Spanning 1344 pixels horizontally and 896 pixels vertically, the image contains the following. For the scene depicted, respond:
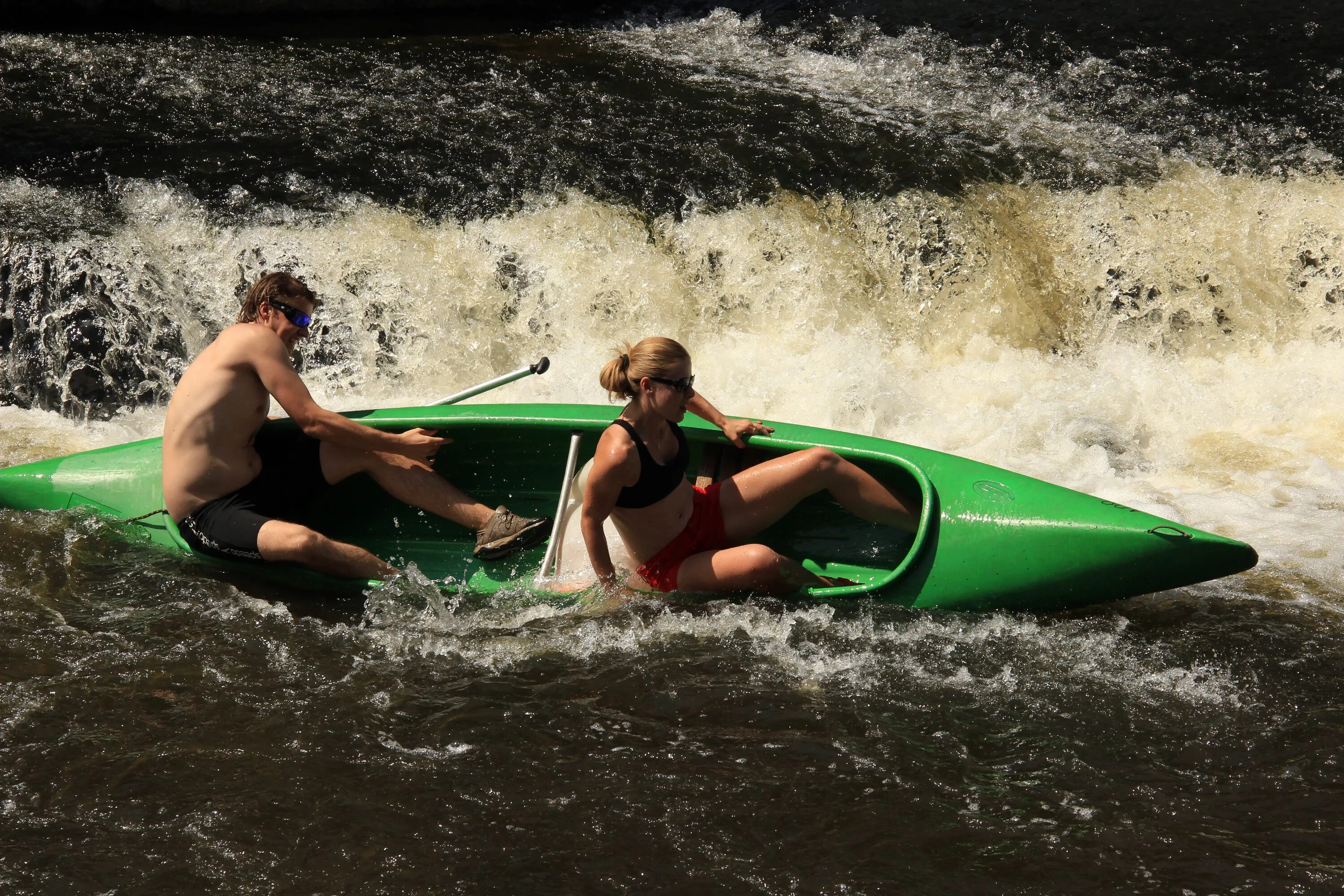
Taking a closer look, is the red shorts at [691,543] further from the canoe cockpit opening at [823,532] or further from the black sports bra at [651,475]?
the canoe cockpit opening at [823,532]

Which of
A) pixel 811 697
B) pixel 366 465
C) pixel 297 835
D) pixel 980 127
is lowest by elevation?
pixel 297 835

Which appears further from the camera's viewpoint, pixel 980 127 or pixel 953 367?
pixel 980 127

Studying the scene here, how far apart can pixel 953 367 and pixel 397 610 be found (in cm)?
406

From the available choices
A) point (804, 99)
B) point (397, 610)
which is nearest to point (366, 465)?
point (397, 610)

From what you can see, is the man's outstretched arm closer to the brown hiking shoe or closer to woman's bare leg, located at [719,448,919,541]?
the brown hiking shoe

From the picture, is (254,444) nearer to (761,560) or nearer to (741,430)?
(741,430)

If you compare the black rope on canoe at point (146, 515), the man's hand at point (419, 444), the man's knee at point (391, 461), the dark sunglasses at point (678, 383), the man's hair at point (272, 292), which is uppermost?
the man's hair at point (272, 292)

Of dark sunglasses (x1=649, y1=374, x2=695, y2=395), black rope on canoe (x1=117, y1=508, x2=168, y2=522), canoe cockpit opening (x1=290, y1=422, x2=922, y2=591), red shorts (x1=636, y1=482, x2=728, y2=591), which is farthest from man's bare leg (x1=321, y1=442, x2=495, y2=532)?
dark sunglasses (x1=649, y1=374, x2=695, y2=395)

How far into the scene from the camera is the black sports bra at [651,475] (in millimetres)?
3889

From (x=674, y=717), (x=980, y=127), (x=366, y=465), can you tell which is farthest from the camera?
(x=980, y=127)

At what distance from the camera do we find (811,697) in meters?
3.82

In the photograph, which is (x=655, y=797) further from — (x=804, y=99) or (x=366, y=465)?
(x=804, y=99)

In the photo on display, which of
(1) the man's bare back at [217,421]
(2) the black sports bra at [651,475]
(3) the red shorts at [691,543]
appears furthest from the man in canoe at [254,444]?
(2) the black sports bra at [651,475]

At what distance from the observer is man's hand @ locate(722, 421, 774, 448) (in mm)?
4484
